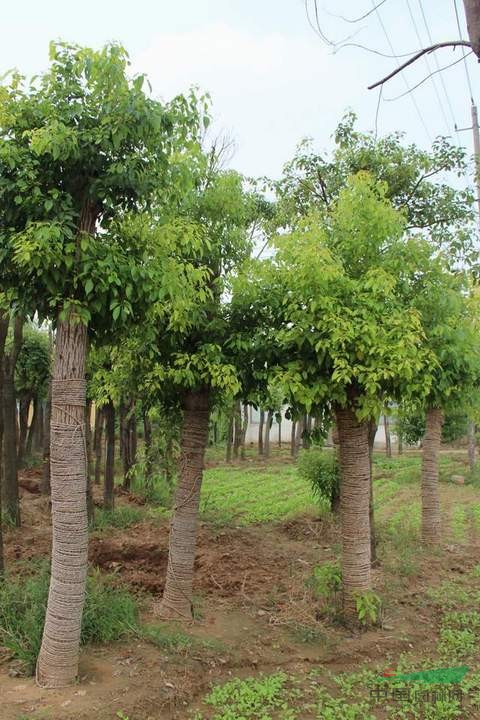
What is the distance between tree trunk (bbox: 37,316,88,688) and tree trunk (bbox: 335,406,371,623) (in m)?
2.76

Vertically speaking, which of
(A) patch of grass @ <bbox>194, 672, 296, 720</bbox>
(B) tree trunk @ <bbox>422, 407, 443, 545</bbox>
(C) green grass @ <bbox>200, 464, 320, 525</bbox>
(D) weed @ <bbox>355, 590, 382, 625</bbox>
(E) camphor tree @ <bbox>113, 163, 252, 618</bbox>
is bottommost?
(A) patch of grass @ <bbox>194, 672, 296, 720</bbox>

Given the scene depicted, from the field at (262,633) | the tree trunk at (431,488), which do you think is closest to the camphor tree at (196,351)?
the field at (262,633)

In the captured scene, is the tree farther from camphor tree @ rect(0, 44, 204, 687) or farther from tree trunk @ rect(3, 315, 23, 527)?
camphor tree @ rect(0, 44, 204, 687)

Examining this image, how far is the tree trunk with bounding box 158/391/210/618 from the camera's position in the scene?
6.04 m

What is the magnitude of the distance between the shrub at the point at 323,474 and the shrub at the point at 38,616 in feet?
17.1

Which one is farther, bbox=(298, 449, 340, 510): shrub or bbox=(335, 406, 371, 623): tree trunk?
bbox=(298, 449, 340, 510): shrub

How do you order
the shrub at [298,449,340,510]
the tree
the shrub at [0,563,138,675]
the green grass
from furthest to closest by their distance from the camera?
the tree
the green grass
the shrub at [298,449,340,510]
the shrub at [0,563,138,675]

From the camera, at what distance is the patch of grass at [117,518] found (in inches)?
392

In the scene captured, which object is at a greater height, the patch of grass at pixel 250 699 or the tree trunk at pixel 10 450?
the tree trunk at pixel 10 450

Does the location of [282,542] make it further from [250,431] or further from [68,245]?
[250,431]

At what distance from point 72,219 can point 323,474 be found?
721 centimetres

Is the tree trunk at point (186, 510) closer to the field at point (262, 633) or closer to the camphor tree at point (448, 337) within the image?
the field at point (262, 633)

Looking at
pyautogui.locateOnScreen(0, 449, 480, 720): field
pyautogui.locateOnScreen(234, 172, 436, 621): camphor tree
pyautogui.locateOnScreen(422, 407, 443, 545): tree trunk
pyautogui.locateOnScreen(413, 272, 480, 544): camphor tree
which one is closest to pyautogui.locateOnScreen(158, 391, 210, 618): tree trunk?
pyautogui.locateOnScreen(0, 449, 480, 720): field

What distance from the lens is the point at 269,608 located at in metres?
6.58
